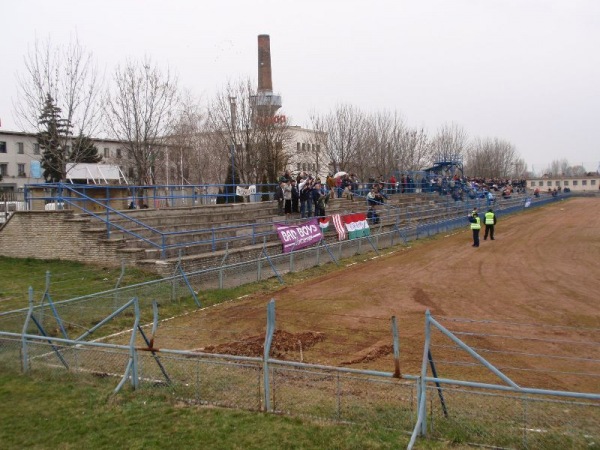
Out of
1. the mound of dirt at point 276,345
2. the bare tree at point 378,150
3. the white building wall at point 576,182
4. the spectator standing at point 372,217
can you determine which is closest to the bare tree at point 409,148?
the bare tree at point 378,150

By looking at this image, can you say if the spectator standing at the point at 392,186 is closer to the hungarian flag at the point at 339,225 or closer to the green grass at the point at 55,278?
the hungarian flag at the point at 339,225

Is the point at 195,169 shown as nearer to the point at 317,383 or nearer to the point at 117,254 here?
the point at 117,254

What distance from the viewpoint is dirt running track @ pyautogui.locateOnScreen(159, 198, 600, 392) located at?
38.0ft

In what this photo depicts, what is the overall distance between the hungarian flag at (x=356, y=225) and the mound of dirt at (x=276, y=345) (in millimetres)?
16636

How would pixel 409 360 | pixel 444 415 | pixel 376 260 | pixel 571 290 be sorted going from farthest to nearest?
pixel 376 260
pixel 571 290
pixel 409 360
pixel 444 415

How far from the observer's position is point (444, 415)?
328 inches

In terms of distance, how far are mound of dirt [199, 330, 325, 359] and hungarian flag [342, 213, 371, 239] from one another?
16.6m

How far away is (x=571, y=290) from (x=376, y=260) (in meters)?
9.98

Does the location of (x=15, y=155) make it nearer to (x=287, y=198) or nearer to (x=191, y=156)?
(x=191, y=156)

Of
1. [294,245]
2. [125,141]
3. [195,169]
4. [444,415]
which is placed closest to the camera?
[444,415]

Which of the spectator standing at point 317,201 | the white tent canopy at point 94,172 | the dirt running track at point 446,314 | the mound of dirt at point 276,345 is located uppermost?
the white tent canopy at point 94,172

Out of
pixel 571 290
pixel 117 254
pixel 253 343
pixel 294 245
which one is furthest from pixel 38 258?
pixel 571 290

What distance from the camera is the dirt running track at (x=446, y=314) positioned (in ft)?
38.0

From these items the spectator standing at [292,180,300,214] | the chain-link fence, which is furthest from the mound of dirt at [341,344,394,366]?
the spectator standing at [292,180,300,214]
